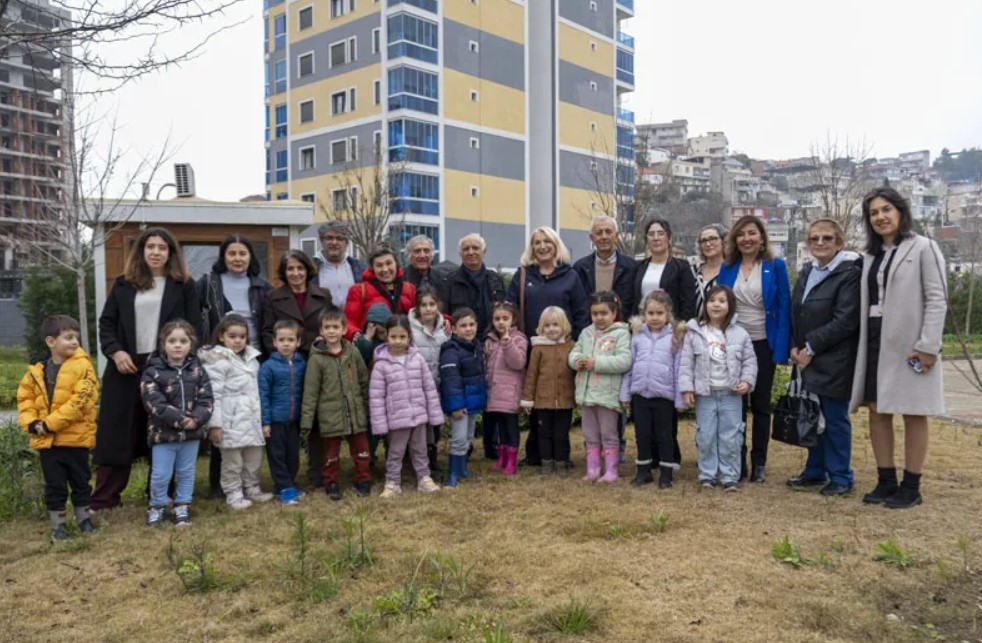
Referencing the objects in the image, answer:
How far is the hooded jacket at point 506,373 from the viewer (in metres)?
6.34

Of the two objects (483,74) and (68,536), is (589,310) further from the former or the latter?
(483,74)

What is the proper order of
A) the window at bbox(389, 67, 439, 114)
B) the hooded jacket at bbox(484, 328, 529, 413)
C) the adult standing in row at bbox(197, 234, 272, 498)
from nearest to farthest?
the adult standing in row at bbox(197, 234, 272, 498) < the hooded jacket at bbox(484, 328, 529, 413) < the window at bbox(389, 67, 439, 114)

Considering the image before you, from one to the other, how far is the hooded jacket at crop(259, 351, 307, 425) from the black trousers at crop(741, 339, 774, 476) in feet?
11.2

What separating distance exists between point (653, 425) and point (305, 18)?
130ft

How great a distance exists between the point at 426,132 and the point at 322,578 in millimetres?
34056

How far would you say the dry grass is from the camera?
11.4ft

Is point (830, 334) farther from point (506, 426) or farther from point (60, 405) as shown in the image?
point (60, 405)

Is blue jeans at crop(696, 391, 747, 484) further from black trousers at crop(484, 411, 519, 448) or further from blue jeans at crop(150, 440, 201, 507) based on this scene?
blue jeans at crop(150, 440, 201, 507)

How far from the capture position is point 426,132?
3644 centimetres

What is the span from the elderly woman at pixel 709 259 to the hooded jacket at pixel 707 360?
34 cm

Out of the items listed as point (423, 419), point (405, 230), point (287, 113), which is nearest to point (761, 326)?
point (423, 419)

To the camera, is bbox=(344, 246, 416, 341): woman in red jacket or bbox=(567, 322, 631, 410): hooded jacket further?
bbox=(344, 246, 416, 341): woman in red jacket

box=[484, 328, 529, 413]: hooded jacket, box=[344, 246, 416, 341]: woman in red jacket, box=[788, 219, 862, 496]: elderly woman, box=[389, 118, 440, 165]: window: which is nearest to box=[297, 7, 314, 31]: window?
box=[389, 118, 440, 165]: window

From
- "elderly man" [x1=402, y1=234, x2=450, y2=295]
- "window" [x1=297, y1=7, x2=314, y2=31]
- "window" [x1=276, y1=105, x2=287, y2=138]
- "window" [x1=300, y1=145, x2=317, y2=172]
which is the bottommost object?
"elderly man" [x1=402, y1=234, x2=450, y2=295]
